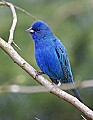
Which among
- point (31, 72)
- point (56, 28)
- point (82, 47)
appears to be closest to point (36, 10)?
point (56, 28)

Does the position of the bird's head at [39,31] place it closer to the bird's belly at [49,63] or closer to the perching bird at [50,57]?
the perching bird at [50,57]

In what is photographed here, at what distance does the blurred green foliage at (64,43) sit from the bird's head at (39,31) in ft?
2.66

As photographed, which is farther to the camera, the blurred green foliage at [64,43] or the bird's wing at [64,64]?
the blurred green foliage at [64,43]

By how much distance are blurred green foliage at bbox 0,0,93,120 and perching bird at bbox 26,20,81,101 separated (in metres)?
0.87

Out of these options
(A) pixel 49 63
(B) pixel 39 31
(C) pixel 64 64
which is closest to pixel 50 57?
(A) pixel 49 63

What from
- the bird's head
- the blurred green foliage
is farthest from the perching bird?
the blurred green foliage

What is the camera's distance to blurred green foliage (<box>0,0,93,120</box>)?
5578 millimetres

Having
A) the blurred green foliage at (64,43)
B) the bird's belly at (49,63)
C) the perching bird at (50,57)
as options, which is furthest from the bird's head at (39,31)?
the blurred green foliage at (64,43)

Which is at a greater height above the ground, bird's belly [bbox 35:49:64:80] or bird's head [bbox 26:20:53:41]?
bird's head [bbox 26:20:53:41]

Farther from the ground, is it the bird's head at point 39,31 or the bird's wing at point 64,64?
the bird's head at point 39,31

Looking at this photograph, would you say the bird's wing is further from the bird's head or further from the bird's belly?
the bird's head

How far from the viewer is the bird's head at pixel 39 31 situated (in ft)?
15.0

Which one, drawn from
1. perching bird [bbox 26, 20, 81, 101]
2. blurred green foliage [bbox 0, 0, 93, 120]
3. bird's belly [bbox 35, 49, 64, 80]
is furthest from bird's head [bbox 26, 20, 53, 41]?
blurred green foliage [bbox 0, 0, 93, 120]

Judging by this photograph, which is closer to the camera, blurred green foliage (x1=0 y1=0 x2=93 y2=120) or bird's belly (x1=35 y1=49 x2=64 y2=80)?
bird's belly (x1=35 y1=49 x2=64 y2=80)
